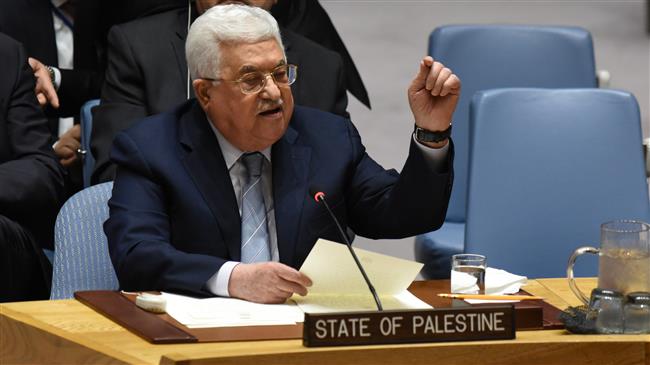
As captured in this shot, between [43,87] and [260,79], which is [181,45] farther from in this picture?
[260,79]

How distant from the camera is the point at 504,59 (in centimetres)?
428

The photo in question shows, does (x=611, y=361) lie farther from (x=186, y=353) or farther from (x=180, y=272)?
(x=180, y=272)

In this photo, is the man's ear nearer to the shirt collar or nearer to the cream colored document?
the shirt collar

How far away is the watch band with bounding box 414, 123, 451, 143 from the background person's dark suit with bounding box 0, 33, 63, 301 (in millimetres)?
1216

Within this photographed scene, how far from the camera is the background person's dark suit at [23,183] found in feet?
11.4

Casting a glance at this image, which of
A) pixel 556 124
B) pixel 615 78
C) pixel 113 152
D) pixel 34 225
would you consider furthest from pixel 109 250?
pixel 615 78

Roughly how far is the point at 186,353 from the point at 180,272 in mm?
785

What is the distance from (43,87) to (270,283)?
1751mm

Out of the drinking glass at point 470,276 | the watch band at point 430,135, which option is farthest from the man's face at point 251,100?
the drinking glass at point 470,276

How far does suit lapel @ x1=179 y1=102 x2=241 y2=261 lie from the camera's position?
2838 millimetres

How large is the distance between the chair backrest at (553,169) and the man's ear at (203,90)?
840 millimetres

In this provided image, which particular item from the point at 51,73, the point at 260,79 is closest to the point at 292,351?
the point at 260,79

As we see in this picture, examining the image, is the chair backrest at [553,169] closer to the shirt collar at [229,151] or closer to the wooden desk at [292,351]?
the shirt collar at [229,151]

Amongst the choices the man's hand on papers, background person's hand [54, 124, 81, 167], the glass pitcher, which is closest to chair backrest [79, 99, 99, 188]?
background person's hand [54, 124, 81, 167]
